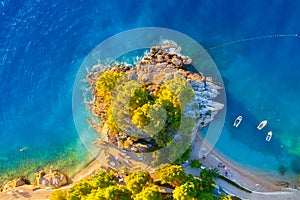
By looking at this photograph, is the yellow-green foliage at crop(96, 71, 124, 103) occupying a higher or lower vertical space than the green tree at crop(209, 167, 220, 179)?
higher

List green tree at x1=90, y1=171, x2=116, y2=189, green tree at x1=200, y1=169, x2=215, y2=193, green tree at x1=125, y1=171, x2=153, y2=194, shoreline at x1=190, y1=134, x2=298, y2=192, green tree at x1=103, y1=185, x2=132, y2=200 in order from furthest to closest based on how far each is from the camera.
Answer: shoreline at x1=190, y1=134, x2=298, y2=192 < green tree at x1=90, y1=171, x2=116, y2=189 < green tree at x1=200, y1=169, x2=215, y2=193 < green tree at x1=125, y1=171, x2=153, y2=194 < green tree at x1=103, y1=185, x2=132, y2=200

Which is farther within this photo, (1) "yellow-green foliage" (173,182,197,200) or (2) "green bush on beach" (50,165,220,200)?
(2) "green bush on beach" (50,165,220,200)

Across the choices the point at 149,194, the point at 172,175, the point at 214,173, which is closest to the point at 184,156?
the point at 172,175

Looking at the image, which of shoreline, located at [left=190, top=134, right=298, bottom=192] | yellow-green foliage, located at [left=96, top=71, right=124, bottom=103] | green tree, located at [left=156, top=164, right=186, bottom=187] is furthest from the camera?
shoreline, located at [left=190, top=134, right=298, bottom=192]

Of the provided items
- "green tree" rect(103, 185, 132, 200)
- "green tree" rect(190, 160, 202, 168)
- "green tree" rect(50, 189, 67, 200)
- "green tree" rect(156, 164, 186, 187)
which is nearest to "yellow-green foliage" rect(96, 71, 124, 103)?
"green tree" rect(103, 185, 132, 200)

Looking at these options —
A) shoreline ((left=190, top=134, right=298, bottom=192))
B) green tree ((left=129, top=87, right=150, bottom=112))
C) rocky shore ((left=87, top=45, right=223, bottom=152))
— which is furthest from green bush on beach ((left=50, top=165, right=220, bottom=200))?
green tree ((left=129, top=87, right=150, bottom=112))

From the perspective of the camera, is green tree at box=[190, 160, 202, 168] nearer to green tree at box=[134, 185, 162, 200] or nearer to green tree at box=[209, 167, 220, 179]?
green tree at box=[209, 167, 220, 179]

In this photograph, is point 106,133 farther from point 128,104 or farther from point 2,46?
point 2,46

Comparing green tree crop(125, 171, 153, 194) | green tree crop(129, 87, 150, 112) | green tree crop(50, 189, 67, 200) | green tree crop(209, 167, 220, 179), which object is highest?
green tree crop(129, 87, 150, 112)
